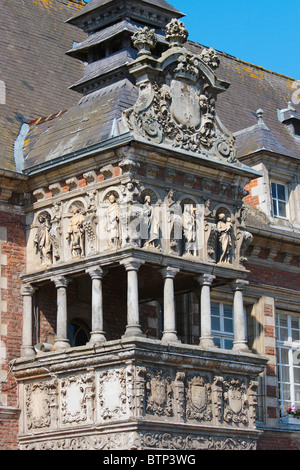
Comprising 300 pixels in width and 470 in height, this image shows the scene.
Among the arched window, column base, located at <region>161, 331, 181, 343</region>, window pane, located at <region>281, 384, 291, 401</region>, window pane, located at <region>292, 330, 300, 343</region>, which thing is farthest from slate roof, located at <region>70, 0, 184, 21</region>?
window pane, located at <region>281, 384, 291, 401</region>

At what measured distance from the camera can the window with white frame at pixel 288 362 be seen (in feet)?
77.1

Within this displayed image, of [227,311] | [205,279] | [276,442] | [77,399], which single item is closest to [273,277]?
[227,311]

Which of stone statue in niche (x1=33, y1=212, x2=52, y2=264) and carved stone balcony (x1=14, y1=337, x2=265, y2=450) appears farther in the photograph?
stone statue in niche (x1=33, y1=212, x2=52, y2=264)

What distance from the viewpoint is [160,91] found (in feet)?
64.4

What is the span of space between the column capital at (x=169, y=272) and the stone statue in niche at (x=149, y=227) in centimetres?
39

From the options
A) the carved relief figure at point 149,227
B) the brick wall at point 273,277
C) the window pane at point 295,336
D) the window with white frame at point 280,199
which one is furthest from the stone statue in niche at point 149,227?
the window with white frame at point 280,199

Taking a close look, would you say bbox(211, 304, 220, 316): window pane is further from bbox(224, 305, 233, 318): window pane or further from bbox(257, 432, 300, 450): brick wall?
bbox(257, 432, 300, 450): brick wall

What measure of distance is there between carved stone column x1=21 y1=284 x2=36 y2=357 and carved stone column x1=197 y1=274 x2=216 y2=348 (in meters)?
2.86

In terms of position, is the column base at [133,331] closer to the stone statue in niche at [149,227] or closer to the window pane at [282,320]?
the stone statue in niche at [149,227]

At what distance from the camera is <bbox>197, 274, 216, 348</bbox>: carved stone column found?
762 inches

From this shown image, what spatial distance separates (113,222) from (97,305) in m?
Answer: 1.36
